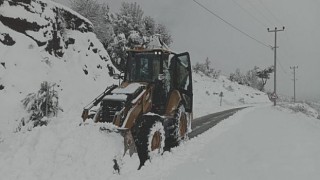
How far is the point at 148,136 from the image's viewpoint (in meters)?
9.68

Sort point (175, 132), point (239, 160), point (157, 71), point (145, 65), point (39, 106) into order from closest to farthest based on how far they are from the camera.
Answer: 1. point (239, 160)
2. point (157, 71)
3. point (145, 65)
4. point (175, 132)
5. point (39, 106)

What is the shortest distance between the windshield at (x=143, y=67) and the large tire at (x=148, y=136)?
61.2 inches

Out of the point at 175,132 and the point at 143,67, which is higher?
the point at 143,67

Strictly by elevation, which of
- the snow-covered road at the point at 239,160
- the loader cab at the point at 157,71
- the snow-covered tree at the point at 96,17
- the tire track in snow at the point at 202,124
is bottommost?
the tire track in snow at the point at 202,124

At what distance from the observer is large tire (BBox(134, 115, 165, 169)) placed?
9.70 m

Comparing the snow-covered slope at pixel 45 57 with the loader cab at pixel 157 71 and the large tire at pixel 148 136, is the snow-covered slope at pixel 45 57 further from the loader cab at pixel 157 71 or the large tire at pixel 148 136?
the large tire at pixel 148 136

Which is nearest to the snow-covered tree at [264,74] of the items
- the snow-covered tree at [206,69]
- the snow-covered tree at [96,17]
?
the snow-covered tree at [206,69]

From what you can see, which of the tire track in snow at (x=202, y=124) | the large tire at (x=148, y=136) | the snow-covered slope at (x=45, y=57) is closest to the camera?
the large tire at (x=148, y=136)

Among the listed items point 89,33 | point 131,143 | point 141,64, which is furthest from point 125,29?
point 131,143

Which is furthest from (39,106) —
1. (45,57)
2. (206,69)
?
(206,69)

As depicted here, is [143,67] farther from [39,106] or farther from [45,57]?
[45,57]

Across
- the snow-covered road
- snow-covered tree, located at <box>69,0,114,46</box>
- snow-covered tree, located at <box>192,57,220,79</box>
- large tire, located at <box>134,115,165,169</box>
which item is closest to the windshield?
large tire, located at <box>134,115,165,169</box>

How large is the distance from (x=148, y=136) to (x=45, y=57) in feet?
49.1

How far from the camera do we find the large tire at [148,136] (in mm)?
9695
